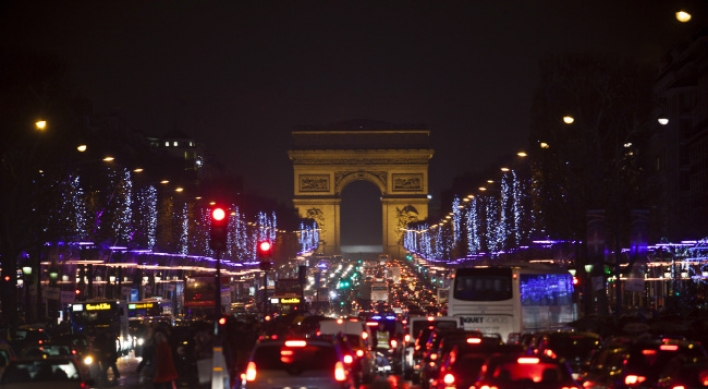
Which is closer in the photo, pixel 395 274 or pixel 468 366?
pixel 468 366

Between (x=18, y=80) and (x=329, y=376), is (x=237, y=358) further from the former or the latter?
(x=18, y=80)

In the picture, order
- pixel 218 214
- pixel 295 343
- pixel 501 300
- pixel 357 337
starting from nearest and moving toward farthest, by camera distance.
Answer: pixel 295 343, pixel 218 214, pixel 357 337, pixel 501 300

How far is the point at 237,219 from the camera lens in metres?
129

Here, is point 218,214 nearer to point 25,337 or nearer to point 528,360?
point 528,360

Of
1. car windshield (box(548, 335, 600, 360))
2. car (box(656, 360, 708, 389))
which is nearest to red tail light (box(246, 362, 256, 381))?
car (box(656, 360, 708, 389))

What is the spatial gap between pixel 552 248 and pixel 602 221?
2625cm

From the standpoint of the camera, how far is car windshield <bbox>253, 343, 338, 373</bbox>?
2066 cm

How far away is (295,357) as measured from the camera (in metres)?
20.8

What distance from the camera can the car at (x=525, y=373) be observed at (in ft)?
62.4

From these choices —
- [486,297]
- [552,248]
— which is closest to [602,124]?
[552,248]

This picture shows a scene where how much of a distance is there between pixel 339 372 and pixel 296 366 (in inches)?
23.4

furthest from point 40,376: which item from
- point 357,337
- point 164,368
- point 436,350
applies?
point 357,337

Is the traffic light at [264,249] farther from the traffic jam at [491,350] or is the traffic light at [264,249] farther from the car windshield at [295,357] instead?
the car windshield at [295,357]

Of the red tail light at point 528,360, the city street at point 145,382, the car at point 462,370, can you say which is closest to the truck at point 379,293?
the city street at point 145,382
